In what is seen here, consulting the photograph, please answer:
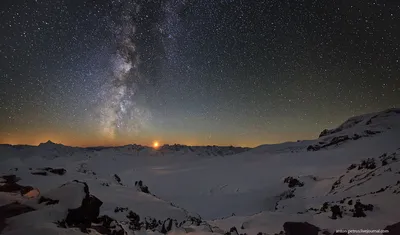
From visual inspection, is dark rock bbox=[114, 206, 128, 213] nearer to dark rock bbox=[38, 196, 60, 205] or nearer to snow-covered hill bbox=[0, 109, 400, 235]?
snow-covered hill bbox=[0, 109, 400, 235]

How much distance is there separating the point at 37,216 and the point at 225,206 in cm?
4590

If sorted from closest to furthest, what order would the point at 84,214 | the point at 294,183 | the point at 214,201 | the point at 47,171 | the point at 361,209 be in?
the point at 84,214 < the point at 361,209 < the point at 47,171 < the point at 294,183 < the point at 214,201

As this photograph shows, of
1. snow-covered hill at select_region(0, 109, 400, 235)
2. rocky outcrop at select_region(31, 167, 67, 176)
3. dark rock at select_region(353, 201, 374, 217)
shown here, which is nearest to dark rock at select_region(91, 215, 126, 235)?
snow-covered hill at select_region(0, 109, 400, 235)

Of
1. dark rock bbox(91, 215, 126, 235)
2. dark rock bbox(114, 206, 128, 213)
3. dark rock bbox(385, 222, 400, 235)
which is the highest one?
dark rock bbox(91, 215, 126, 235)

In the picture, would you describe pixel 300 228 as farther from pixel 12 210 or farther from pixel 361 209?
pixel 12 210

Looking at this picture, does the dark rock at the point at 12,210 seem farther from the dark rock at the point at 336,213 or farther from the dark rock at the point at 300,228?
the dark rock at the point at 336,213

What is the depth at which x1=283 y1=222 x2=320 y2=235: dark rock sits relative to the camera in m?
16.1

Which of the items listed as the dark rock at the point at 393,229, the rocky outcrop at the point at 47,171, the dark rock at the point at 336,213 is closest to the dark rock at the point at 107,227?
the dark rock at the point at 393,229

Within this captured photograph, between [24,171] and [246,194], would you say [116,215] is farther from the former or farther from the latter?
[246,194]

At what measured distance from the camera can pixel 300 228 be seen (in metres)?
16.5

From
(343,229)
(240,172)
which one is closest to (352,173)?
(343,229)

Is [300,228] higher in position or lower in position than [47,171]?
lower

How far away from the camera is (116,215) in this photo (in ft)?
73.2

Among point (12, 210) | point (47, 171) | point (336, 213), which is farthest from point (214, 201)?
point (12, 210)
